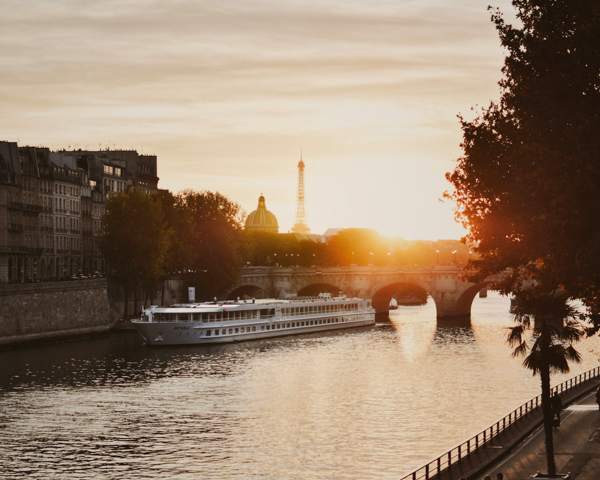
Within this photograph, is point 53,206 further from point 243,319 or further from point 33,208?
point 243,319

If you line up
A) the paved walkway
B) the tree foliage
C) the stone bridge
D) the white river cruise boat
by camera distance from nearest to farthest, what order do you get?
1. the tree foliage
2. the paved walkway
3. the white river cruise boat
4. the stone bridge

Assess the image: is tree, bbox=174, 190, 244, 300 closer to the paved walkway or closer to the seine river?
the seine river

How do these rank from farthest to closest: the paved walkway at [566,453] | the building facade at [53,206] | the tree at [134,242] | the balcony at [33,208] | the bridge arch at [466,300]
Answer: the bridge arch at [466,300], the balcony at [33,208], the tree at [134,242], the building facade at [53,206], the paved walkway at [566,453]

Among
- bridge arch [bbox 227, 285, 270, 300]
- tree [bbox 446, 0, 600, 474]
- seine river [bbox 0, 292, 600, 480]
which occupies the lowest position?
seine river [bbox 0, 292, 600, 480]

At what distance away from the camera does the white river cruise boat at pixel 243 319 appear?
88.1 m

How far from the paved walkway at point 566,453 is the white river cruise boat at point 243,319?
5110 cm

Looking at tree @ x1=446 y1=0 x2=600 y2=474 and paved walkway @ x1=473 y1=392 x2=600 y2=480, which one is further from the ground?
tree @ x1=446 y1=0 x2=600 y2=474

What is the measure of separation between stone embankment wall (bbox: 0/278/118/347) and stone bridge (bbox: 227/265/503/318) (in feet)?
114

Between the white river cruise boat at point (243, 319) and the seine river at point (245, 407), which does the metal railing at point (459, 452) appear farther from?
the white river cruise boat at point (243, 319)

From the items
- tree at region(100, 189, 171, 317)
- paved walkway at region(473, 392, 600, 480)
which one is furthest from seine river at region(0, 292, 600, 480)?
tree at region(100, 189, 171, 317)

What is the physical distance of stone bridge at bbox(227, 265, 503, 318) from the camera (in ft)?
413

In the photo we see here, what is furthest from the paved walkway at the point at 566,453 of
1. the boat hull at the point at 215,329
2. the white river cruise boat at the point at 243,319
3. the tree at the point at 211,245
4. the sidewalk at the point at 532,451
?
the tree at the point at 211,245

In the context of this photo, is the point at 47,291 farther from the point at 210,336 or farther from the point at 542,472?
the point at 542,472

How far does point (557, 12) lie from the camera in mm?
31047
